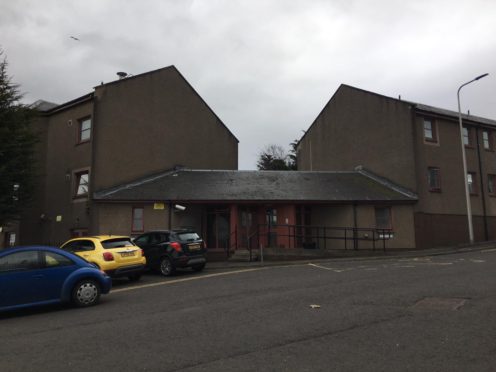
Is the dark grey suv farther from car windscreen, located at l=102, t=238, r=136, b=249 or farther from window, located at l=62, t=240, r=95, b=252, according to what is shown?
window, located at l=62, t=240, r=95, b=252

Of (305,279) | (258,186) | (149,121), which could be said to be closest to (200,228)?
(258,186)

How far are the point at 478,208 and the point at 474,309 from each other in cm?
2132

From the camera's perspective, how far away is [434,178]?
25172mm

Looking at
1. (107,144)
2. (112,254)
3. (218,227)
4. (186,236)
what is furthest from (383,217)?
(112,254)

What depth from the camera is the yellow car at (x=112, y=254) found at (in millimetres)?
12578

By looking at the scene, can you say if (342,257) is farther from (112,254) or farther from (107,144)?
(107,144)

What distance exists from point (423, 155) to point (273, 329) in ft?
67.7

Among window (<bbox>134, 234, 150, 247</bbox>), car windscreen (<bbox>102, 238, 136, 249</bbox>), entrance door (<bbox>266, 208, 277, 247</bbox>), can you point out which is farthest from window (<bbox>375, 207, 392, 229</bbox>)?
car windscreen (<bbox>102, 238, 136, 249</bbox>)

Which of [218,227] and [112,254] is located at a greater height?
[218,227]

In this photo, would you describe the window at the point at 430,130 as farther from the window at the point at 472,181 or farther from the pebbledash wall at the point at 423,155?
the window at the point at 472,181

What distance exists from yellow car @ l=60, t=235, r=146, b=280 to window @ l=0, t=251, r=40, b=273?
11.0 ft

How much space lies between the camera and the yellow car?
12.6m

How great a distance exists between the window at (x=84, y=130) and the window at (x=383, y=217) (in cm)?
1501

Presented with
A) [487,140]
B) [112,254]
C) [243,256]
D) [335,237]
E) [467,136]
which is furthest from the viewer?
[487,140]
